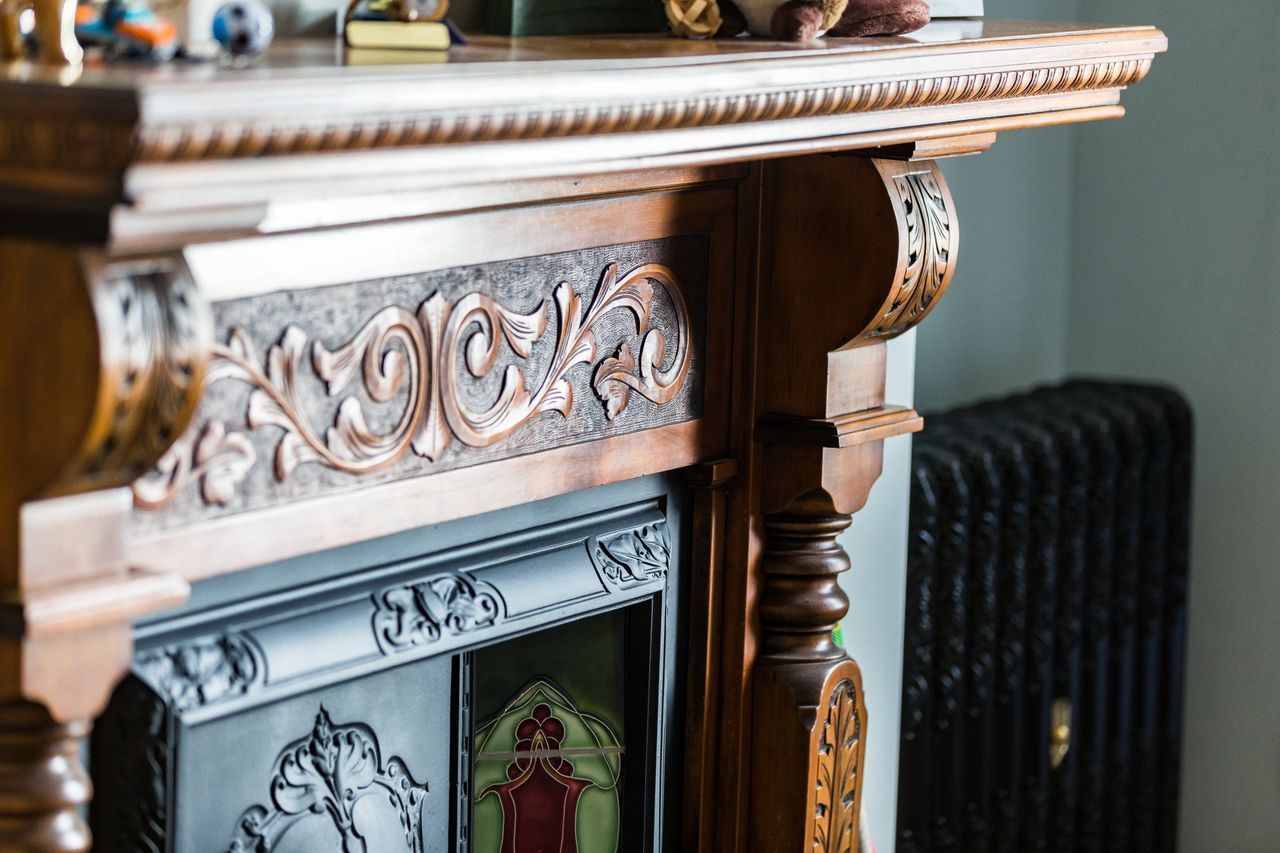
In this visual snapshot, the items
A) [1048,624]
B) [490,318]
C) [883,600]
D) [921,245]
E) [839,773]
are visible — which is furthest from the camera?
[1048,624]

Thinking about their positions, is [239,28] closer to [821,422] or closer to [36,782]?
[36,782]

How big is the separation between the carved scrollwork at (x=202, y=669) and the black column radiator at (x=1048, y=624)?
48.9 inches

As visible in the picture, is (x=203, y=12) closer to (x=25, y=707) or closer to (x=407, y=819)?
(x=25, y=707)

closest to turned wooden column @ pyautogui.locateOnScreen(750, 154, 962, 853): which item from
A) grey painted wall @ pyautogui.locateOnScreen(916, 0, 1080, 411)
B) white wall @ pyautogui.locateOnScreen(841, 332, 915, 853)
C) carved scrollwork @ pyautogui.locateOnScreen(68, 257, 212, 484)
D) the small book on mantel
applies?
white wall @ pyautogui.locateOnScreen(841, 332, 915, 853)

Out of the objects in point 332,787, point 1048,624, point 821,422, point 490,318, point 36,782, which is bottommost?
point 1048,624

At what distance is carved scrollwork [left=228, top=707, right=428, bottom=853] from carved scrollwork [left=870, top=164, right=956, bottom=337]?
552 millimetres

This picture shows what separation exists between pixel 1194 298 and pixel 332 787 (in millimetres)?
2008

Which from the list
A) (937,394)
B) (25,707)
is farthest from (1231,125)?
(25,707)

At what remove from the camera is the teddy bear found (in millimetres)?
1176

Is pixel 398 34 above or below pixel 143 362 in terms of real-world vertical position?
above

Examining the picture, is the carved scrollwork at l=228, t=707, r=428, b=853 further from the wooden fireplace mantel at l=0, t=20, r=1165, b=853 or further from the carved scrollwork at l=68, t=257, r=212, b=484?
the carved scrollwork at l=68, t=257, r=212, b=484

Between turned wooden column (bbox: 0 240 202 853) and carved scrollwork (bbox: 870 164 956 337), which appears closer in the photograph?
turned wooden column (bbox: 0 240 202 853)

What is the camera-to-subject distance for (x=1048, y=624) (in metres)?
2.36

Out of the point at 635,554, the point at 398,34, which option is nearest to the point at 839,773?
the point at 635,554
